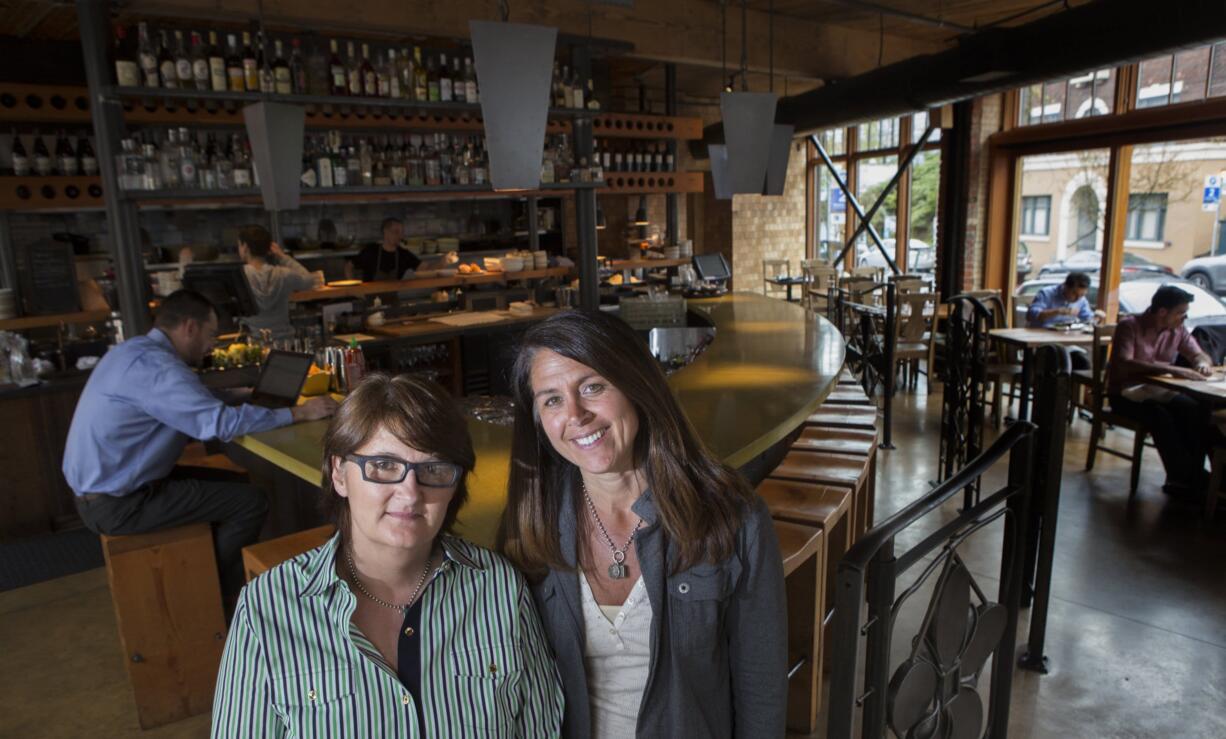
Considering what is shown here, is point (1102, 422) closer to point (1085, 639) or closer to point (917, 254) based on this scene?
point (1085, 639)

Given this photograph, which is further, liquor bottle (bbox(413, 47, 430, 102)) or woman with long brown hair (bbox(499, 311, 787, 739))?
liquor bottle (bbox(413, 47, 430, 102))

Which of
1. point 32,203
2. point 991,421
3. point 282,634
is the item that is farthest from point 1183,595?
point 32,203

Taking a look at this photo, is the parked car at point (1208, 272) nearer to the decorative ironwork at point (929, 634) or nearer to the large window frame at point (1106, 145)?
the large window frame at point (1106, 145)

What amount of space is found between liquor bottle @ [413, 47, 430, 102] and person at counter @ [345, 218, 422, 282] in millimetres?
1791

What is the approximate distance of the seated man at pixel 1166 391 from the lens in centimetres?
495

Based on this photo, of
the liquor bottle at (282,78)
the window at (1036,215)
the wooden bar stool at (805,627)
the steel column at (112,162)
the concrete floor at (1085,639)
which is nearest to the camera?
the wooden bar stool at (805,627)

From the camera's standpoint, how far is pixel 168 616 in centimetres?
291

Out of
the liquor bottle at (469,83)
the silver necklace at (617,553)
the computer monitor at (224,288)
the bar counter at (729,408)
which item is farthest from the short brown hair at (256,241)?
the silver necklace at (617,553)

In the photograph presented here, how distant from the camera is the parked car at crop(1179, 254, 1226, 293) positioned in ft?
25.0

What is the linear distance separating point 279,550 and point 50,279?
3.26 m

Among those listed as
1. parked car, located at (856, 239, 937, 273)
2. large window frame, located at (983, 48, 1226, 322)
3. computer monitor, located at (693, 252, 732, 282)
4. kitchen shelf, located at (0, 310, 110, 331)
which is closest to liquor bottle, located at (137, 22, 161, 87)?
kitchen shelf, located at (0, 310, 110, 331)

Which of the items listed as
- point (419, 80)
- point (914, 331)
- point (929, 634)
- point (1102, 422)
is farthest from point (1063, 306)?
point (929, 634)

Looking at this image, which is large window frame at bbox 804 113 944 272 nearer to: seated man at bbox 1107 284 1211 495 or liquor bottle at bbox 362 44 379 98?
seated man at bbox 1107 284 1211 495

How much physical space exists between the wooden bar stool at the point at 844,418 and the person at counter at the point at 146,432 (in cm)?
207
